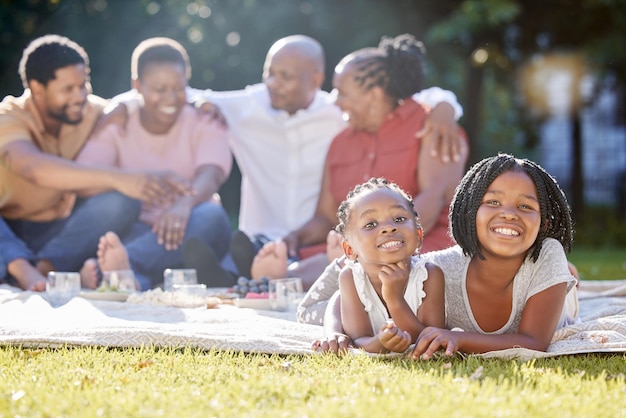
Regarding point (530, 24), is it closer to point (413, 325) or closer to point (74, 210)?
point (74, 210)

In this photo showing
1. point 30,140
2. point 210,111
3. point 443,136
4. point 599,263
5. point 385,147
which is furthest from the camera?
point 599,263

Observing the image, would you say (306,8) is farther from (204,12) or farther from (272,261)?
(272,261)

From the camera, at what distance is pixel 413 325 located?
132 inches

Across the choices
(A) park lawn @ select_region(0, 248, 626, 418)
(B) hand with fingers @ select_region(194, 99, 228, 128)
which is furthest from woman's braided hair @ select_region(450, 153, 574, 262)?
(B) hand with fingers @ select_region(194, 99, 228, 128)

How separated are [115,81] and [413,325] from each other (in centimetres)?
1127

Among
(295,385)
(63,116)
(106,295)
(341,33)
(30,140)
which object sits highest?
(341,33)

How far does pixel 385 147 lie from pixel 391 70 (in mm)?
494

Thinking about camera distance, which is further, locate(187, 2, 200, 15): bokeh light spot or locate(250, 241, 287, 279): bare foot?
locate(187, 2, 200, 15): bokeh light spot

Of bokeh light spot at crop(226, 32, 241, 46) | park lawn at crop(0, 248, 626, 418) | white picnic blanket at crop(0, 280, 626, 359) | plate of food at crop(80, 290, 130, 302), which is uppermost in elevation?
bokeh light spot at crop(226, 32, 241, 46)

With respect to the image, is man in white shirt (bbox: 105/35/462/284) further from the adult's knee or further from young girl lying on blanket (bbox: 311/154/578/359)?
young girl lying on blanket (bbox: 311/154/578/359)

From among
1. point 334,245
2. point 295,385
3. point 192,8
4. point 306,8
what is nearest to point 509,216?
point 295,385

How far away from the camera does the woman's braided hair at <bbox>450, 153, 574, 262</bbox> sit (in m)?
3.53


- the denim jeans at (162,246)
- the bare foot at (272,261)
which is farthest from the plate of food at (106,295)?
the bare foot at (272,261)

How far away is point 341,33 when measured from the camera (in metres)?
13.0
